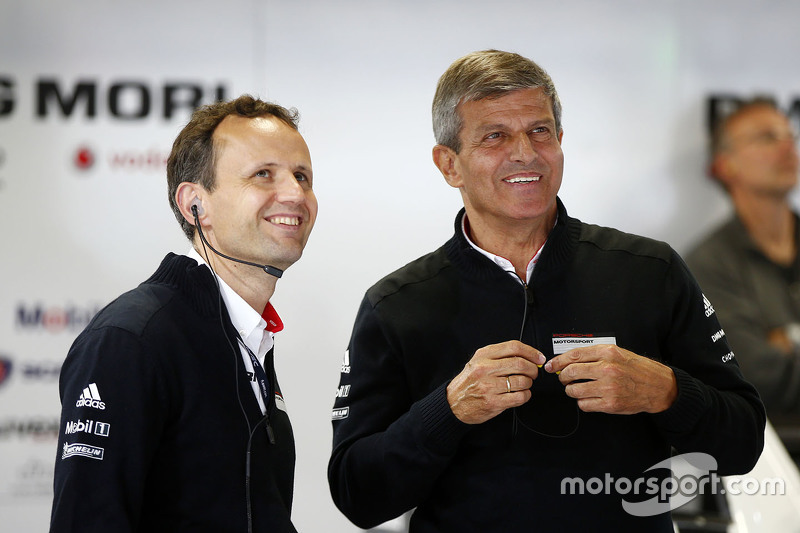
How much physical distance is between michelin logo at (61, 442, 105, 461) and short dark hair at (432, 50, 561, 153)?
0.98 m

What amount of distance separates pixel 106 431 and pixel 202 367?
0.21 m

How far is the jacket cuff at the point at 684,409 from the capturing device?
4.90 feet

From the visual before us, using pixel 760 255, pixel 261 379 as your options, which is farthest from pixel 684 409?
pixel 760 255

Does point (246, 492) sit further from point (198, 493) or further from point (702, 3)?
point (702, 3)

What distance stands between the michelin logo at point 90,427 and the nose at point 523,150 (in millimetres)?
947

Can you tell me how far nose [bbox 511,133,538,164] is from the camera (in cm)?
173

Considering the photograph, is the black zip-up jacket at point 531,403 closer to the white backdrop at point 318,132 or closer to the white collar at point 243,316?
the white collar at point 243,316

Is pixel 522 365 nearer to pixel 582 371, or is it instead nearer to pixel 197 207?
pixel 582 371

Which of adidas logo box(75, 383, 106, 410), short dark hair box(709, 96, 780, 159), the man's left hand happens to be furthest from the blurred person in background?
adidas logo box(75, 383, 106, 410)

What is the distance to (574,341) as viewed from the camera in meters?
1.60

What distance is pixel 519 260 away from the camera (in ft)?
5.84

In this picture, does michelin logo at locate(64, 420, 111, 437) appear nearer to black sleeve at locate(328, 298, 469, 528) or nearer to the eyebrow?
black sleeve at locate(328, 298, 469, 528)

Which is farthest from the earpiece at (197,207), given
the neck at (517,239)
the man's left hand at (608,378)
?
the man's left hand at (608,378)

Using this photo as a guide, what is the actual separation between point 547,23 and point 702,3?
0.75 metres
